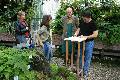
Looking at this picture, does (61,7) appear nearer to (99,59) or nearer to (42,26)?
(99,59)

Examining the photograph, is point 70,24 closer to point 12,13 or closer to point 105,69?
point 105,69

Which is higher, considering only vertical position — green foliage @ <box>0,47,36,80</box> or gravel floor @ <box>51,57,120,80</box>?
green foliage @ <box>0,47,36,80</box>

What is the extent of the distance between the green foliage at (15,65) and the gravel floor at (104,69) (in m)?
3.93

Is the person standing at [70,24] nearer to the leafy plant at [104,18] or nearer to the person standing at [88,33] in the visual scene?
the person standing at [88,33]

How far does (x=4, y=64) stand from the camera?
6.30m

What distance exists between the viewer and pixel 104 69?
37.5 ft

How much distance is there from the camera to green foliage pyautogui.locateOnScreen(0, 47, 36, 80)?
6.21 m

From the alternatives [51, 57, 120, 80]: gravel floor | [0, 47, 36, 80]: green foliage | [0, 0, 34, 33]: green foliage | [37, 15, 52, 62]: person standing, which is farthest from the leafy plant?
[0, 47, 36, 80]: green foliage

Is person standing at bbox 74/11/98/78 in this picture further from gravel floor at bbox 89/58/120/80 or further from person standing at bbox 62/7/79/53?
gravel floor at bbox 89/58/120/80

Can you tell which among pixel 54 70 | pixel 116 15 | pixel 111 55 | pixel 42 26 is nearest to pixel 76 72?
pixel 54 70

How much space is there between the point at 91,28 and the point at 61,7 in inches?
208

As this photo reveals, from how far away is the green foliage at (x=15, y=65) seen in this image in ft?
20.4

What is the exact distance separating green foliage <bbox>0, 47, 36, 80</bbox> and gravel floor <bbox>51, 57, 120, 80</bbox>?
3.93m

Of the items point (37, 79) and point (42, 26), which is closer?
point (37, 79)
